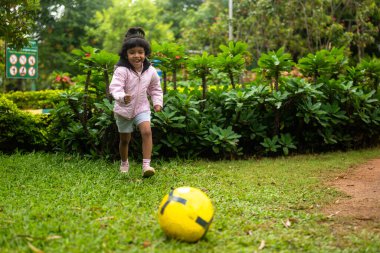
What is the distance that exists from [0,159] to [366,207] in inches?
187

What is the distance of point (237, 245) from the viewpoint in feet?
10.2

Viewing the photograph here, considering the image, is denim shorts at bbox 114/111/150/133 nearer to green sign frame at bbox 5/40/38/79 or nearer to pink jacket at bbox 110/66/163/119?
pink jacket at bbox 110/66/163/119

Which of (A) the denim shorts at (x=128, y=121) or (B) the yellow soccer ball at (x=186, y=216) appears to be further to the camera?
(A) the denim shorts at (x=128, y=121)

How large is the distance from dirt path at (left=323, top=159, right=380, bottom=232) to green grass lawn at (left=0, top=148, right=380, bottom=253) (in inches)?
5.4

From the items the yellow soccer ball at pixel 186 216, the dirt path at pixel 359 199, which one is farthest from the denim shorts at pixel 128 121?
the yellow soccer ball at pixel 186 216

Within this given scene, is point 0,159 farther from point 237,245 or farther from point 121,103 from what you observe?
point 237,245

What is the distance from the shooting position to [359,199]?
4.42 metres

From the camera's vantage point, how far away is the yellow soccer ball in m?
3.03

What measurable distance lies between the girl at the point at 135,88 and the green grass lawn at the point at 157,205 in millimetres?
436

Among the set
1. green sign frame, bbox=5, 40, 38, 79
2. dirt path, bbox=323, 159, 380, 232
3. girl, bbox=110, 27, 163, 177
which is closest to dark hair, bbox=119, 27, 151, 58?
girl, bbox=110, 27, 163, 177

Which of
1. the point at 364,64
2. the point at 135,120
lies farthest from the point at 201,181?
the point at 364,64

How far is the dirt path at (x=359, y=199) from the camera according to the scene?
12.4ft

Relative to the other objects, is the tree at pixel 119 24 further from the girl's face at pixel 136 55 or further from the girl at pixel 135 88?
the girl's face at pixel 136 55

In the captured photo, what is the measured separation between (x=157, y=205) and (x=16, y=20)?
3.52m
